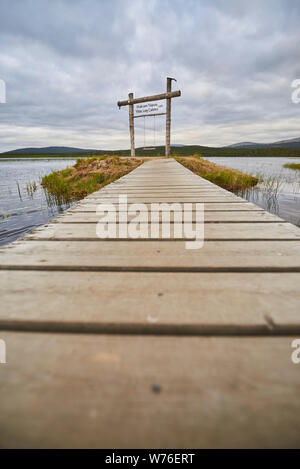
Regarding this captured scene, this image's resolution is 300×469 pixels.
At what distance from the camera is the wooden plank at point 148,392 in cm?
43

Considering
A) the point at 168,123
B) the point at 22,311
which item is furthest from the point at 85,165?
the point at 22,311

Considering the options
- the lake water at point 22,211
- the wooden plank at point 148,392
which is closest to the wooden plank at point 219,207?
the wooden plank at point 148,392

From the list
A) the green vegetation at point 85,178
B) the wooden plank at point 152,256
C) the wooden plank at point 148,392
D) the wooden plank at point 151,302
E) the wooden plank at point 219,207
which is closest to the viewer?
the wooden plank at point 148,392

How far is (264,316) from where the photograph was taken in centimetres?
74

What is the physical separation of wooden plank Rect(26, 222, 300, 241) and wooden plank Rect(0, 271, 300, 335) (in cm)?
53

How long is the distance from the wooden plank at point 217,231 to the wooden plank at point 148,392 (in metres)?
0.96

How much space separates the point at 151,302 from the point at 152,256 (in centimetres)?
A: 45

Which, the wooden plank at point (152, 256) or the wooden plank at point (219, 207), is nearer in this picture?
the wooden plank at point (152, 256)

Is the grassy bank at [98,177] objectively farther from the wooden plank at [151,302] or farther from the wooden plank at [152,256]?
the wooden plank at [151,302]

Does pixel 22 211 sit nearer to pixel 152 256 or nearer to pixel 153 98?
pixel 152 256

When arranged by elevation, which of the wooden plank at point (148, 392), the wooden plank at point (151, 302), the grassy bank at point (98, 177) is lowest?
the wooden plank at point (148, 392)

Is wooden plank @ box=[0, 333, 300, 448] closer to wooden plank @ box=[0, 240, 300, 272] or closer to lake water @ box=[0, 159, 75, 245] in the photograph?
wooden plank @ box=[0, 240, 300, 272]
